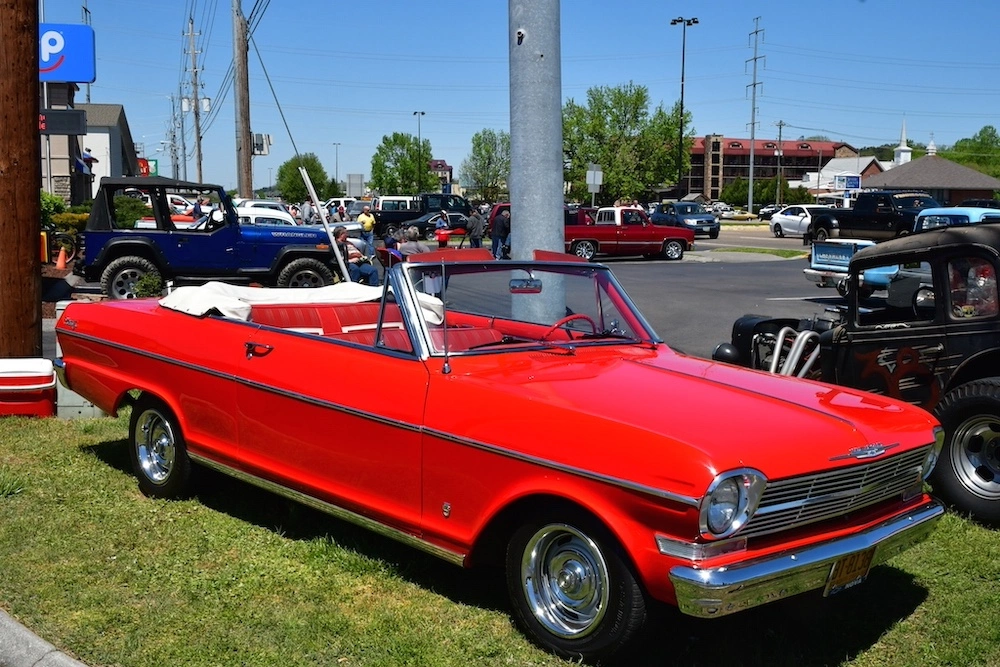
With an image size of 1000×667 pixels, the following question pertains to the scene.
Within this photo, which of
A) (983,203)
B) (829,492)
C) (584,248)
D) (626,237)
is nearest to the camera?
(829,492)

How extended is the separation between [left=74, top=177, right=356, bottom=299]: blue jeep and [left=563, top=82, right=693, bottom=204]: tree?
73.2 m

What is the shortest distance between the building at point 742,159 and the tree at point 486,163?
5138cm

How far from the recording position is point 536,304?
16.8 ft

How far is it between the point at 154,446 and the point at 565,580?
3.25 metres

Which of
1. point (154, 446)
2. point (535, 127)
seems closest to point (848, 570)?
point (154, 446)

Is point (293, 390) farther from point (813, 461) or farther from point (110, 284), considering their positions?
point (110, 284)

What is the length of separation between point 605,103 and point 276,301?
87.0m

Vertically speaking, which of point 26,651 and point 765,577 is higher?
point 765,577

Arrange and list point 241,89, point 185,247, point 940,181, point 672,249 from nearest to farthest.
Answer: point 185,247, point 241,89, point 672,249, point 940,181

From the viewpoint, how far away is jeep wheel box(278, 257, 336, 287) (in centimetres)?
1686

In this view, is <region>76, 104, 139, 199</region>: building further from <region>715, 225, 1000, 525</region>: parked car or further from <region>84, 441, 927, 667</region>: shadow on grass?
<region>84, 441, 927, 667</region>: shadow on grass

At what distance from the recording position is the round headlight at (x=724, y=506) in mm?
3406

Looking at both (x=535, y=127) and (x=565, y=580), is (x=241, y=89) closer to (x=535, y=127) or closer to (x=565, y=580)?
(x=535, y=127)

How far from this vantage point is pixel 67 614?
424 centimetres
